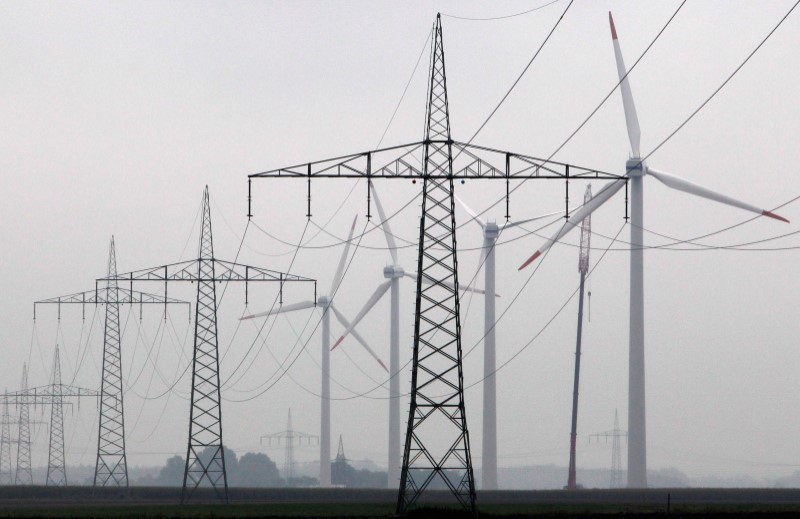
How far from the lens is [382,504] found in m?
74.6

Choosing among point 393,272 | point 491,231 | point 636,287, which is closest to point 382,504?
point 636,287

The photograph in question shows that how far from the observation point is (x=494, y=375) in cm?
10981

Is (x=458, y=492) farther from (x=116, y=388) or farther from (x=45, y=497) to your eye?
(x=116, y=388)

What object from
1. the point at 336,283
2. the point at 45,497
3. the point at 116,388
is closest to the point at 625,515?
the point at 45,497

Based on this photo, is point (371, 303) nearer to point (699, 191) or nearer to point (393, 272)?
point (393, 272)

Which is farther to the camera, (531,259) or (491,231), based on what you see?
(491,231)

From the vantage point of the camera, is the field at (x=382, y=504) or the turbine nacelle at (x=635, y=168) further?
the turbine nacelle at (x=635, y=168)

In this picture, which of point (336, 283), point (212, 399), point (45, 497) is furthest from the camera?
point (336, 283)

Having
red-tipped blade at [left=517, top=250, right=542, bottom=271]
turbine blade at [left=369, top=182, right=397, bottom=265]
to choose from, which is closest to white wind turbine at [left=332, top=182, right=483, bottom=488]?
turbine blade at [left=369, top=182, right=397, bottom=265]

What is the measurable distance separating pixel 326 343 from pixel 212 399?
67816 millimetres

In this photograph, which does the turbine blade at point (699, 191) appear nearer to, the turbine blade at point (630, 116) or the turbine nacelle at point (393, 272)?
the turbine blade at point (630, 116)

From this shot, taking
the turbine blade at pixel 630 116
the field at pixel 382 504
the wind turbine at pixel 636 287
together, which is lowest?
the field at pixel 382 504

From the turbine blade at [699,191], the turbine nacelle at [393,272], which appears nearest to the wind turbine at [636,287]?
the turbine blade at [699,191]

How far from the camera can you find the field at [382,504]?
6241 cm
